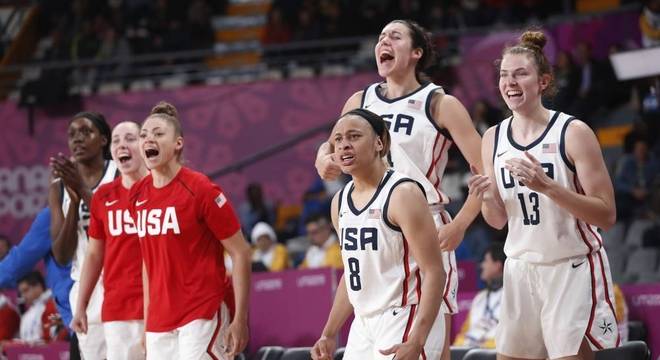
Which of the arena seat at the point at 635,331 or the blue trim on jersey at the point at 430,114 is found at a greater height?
the blue trim on jersey at the point at 430,114

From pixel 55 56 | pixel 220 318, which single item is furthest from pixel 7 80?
pixel 220 318

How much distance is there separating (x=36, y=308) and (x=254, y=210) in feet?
15.1

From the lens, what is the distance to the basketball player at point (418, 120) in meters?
6.38

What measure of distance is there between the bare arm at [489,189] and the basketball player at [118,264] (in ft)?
6.79

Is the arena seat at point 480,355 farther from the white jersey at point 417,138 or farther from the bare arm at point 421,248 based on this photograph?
the bare arm at point 421,248

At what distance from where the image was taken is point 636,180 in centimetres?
1313

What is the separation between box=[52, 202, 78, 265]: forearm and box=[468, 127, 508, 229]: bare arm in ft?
9.14

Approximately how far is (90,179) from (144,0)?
1315cm

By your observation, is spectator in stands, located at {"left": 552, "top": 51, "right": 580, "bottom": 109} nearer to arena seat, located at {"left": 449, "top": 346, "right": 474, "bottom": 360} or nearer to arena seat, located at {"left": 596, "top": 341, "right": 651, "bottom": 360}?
arena seat, located at {"left": 449, "top": 346, "right": 474, "bottom": 360}

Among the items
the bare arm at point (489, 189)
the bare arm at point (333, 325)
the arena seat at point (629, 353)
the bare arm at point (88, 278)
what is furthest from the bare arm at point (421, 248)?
the bare arm at point (88, 278)

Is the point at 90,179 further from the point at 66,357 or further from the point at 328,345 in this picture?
the point at 328,345

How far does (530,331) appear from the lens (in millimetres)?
5820

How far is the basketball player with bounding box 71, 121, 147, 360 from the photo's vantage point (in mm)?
6953

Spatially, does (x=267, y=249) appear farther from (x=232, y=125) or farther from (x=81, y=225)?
(x=81, y=225)
